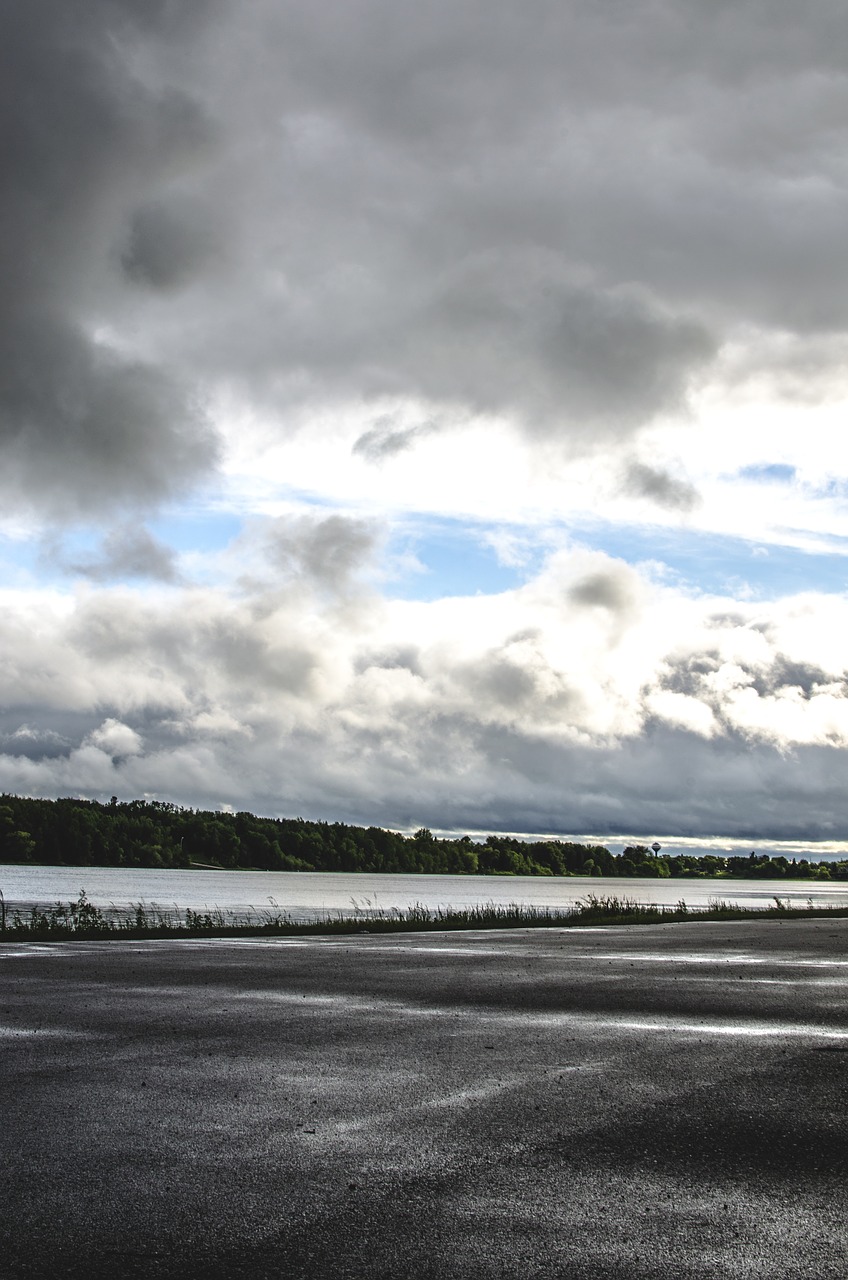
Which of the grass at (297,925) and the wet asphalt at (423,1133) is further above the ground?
the wet asphalt at (423,1133)

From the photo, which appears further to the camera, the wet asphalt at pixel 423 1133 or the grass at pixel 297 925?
the grass at pixel 297 925

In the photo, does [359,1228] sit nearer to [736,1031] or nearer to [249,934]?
[736,1031]

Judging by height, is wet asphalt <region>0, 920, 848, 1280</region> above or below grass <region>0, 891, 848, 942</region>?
above

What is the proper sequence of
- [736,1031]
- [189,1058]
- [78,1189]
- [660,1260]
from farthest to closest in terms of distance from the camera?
[736,1031]
[189,1058]
[78,1189]
[660,1260]

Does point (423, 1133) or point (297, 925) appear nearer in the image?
point (423, 1133)

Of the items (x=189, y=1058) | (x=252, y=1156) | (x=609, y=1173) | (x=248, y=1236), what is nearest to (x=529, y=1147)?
(x=609, y=1173)

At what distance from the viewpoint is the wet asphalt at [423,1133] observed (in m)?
4.81

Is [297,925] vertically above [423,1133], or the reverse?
[423,1133]

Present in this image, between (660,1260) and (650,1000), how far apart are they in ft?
30.3

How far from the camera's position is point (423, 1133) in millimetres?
6750

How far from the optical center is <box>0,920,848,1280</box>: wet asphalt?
4.81 m

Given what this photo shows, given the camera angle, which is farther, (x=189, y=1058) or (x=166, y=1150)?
(x=189, y=1058)

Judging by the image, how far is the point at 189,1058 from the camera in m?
9.37

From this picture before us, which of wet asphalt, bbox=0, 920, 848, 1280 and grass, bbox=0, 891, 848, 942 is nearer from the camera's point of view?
wet asphalt, bbox=0, 920, 848, 1280
